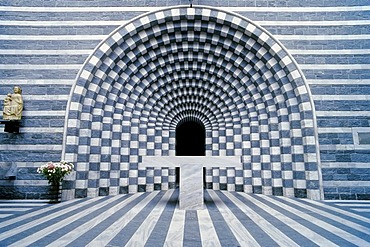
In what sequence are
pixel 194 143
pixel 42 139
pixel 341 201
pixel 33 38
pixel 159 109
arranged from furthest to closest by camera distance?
pixel 194 143
pixel 159 109
pixel 33 38
pixel 42 139
pixel 341 201

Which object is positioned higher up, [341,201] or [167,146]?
[167,146]

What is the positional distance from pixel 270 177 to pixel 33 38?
→ 30.6 feet

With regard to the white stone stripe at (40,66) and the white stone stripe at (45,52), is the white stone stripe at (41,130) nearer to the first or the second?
the white stone stripe at (40,66)

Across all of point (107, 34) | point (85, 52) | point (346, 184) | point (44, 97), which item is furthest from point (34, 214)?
point (346, 184)

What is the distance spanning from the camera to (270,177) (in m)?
7.59

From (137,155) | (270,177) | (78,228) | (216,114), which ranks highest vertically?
(216,114)

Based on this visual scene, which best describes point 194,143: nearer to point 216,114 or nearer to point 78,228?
point 216,114

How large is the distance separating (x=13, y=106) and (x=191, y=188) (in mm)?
5948

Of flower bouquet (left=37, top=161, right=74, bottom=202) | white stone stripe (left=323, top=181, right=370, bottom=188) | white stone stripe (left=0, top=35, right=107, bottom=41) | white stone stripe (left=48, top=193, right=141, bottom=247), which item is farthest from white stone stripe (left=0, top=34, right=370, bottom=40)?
white stone stripe (left=48, top=193, right=141, bottom=247)

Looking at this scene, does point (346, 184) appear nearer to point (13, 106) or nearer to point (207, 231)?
point (207, 231)

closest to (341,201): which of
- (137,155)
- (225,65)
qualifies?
(225,65)

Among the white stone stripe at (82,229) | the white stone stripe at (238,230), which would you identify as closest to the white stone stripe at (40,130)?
the white stone stripe at (82,229)

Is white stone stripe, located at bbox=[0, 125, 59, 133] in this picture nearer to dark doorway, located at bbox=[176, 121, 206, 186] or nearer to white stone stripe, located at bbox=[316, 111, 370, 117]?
dark doorway, located at bbox=[176, 121, 206, 186]

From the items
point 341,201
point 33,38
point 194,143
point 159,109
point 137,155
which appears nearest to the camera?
point 341,201
